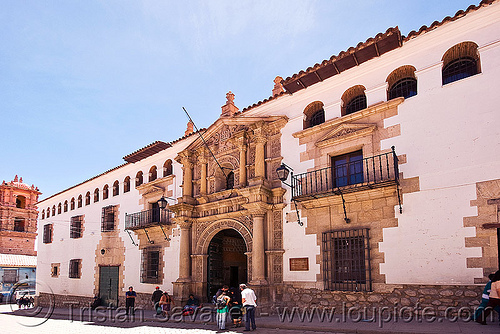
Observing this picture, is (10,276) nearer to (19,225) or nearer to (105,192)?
(19,225)

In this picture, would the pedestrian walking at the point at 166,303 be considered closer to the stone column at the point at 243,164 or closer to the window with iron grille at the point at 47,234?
the stone column at the point at 243,164

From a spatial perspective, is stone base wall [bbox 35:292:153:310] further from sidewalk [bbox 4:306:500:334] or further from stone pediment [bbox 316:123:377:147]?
stone pediment [bbox 316:123:377:147]

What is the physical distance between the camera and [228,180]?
1524cm

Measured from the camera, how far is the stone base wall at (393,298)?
→ 8891 mm

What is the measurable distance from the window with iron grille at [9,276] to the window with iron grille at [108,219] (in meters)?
20.0

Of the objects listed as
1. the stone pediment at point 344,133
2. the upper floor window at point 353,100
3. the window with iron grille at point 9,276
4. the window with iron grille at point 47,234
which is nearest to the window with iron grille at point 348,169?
the stone pediment at point 344,133

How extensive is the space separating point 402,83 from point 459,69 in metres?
1.48

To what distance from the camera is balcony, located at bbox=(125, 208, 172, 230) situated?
654 inches

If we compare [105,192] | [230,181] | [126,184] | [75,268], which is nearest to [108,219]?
[105,192]

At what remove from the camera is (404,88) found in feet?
36.3

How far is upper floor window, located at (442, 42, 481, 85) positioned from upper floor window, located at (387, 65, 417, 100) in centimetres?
82

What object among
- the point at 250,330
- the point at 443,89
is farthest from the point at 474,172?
the point at 250,330

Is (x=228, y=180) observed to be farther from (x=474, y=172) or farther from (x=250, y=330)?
(x=474, y=172)

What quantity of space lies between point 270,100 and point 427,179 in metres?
5.99
